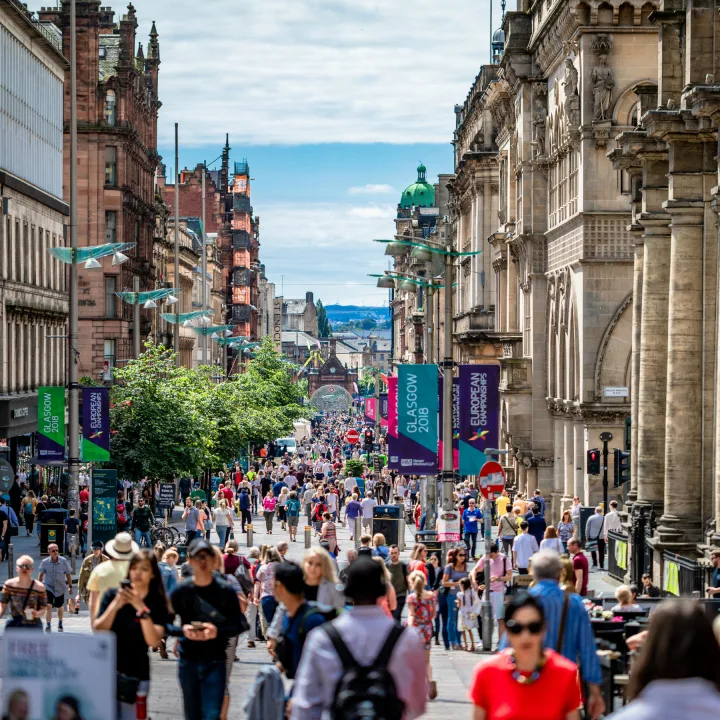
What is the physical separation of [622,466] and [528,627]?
29929mm

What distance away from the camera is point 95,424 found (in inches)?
1583

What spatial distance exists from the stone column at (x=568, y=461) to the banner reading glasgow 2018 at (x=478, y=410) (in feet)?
27.7

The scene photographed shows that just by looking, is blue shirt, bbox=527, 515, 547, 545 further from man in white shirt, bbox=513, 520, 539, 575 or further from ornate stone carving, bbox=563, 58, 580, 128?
ornate stone carving, bbox=563, 58, 580, 128

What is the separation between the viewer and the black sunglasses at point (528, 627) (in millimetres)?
8828

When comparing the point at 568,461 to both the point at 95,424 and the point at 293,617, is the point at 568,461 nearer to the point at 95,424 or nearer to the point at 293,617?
the point at 95,424

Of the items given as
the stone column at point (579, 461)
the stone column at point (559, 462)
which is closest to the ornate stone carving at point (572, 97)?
the stone column at point (579, 461)

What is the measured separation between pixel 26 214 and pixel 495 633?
3897 centimetres

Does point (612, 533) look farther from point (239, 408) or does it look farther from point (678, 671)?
point (239, 408)

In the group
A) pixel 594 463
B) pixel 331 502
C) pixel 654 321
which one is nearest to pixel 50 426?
pixel 594 463

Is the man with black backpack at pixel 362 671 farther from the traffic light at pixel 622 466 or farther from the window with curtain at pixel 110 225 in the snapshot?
the window with curtain at pixel 110 225

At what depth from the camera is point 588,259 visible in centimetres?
4328

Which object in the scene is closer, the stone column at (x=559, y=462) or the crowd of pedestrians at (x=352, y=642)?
the crowd of pedestrians at (x=352, y=642)

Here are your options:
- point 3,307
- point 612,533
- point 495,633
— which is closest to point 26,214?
point 3,307

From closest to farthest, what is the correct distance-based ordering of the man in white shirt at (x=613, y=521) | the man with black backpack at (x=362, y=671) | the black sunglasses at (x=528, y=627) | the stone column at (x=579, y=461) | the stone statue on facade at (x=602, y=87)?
the man with black backpack at (x=362, y=671) → the black sunglasses at (x=528, y=627) → the man in white shirt at (x=613, y=521) → the stone statue on facade at (x=602, y=87) → the stone column at (x=579, y=461)
